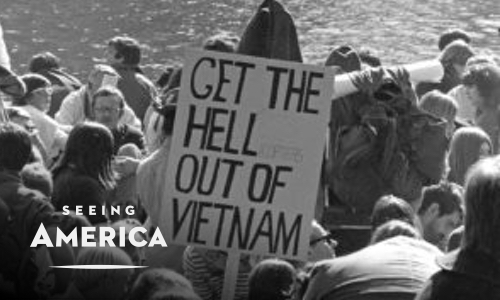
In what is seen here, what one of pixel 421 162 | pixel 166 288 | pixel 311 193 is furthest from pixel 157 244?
pixel 421 162

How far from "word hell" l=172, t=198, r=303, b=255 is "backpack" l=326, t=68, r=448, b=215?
155 cm

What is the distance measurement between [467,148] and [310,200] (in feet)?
7.40

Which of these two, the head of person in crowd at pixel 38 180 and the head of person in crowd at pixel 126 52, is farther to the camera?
the head of person in crowd at pixel 126 52

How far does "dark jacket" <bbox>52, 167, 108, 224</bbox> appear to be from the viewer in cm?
632

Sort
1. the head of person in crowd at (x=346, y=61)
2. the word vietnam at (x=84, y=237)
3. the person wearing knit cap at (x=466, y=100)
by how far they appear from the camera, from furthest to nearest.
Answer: the person wearing knit cap at (x=466, y=100)
the head of person in crowd at (x=346, y=61)
the word vietnam at (x=84, y=237)

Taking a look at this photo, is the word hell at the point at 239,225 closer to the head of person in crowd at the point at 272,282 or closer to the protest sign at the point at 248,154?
the protest sign at the point at 248,154

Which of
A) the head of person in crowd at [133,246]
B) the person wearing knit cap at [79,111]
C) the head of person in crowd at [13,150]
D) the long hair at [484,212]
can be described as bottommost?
the person wearing knit cap at [79,111]

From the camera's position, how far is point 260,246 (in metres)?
6.13

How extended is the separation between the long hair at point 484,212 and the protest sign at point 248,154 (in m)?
1.63

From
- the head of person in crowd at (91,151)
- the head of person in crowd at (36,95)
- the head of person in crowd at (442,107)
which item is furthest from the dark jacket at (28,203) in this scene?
the head of person in crowd at (442,107)

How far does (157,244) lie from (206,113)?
0.65 meters

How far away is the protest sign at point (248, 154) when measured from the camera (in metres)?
6.09

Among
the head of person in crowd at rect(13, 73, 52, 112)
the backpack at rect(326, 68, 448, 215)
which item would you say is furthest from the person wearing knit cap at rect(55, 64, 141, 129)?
the backpack at rect(326, 68, 448, 215)

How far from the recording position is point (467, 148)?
8094 mm
